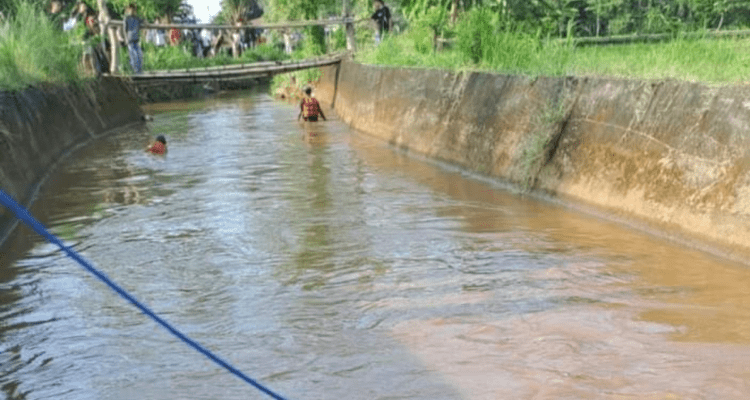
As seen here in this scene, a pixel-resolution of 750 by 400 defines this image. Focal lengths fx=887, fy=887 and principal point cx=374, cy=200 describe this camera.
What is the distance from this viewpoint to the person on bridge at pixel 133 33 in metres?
19.8

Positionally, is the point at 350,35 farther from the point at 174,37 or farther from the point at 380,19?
the point at 174,37

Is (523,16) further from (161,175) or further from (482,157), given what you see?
(161,175)

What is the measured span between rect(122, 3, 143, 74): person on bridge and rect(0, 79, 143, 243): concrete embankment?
96 cm

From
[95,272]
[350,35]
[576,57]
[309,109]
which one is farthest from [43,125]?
[350,35]

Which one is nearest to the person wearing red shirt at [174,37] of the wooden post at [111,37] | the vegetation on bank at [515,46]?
the vegetation on bank at [515,46]

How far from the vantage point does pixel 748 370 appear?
4.53 metres

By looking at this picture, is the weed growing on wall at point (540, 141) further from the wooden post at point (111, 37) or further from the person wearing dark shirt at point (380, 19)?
the wooden post at point (111, 37)

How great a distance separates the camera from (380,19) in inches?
838

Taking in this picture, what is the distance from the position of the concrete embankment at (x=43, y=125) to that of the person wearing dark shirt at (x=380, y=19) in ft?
20.2

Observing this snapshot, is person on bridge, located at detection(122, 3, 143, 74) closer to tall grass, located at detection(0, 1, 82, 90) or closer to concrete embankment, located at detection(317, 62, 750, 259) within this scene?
tall grass, located at detection(0, 1, 82, 90)

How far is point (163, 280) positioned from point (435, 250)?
85.6 inches

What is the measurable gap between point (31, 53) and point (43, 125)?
172 centimetres

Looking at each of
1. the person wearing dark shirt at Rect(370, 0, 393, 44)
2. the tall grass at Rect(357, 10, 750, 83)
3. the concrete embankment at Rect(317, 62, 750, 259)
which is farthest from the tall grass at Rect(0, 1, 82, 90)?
the person wearing dark shirt at Rect(370, 0, 393, 44)

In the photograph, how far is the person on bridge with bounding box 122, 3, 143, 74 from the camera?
65.0ft
